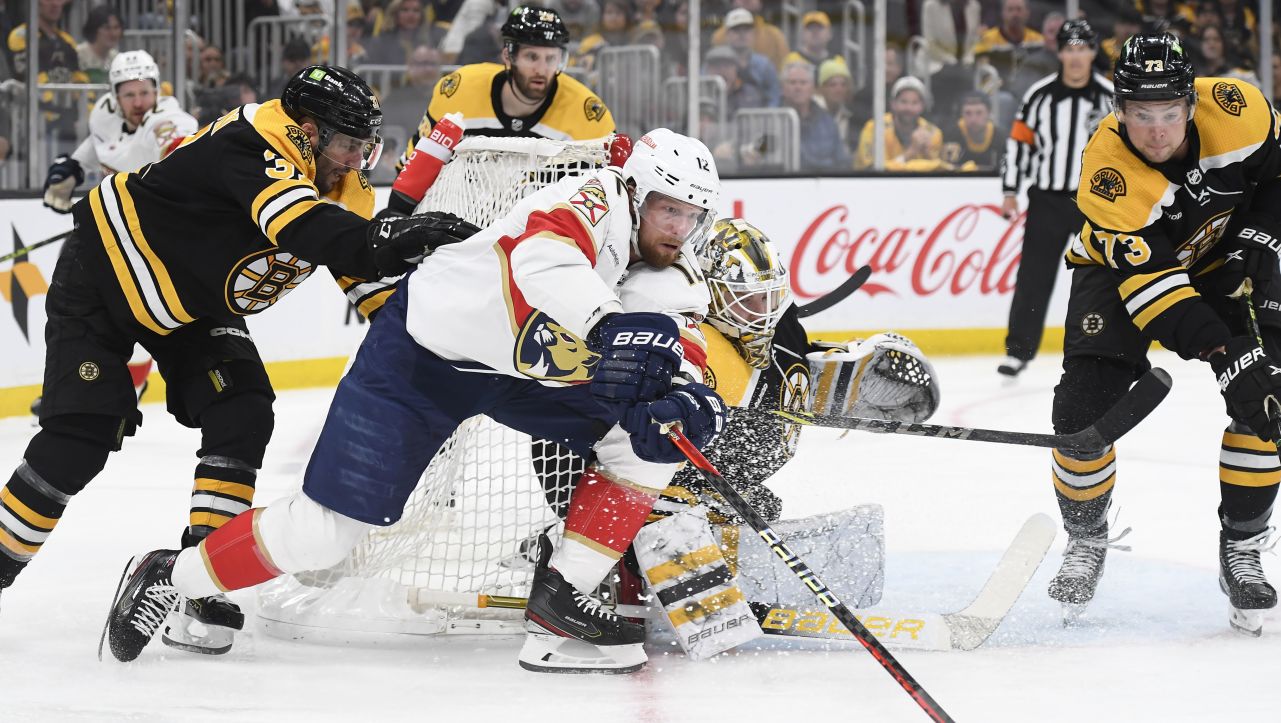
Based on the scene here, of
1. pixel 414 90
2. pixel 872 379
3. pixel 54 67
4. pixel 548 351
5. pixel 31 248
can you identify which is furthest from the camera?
pixel 414 90

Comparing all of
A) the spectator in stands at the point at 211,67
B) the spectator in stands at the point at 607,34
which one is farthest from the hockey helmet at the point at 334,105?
the spectator in stands at the point at 607,34

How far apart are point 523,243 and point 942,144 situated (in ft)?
15.9

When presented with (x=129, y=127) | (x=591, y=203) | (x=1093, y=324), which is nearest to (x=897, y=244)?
(x=129, y=127)

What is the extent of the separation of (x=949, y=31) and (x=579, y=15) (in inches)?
68.2

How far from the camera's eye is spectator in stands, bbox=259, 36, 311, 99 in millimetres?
6266

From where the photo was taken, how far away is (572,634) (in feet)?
8.11

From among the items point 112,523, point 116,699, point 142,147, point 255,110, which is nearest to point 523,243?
point 255,110

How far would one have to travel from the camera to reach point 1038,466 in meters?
4.30

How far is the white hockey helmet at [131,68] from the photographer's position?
4898 mm

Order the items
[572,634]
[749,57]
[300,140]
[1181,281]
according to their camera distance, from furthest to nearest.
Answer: [749,57] < [1181,281] < [300,140] < [572,634]

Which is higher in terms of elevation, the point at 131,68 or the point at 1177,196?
the point at 131,68

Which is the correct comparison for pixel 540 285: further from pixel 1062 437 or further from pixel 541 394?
pixel 1062 437

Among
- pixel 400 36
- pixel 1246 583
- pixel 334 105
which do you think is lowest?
pixel 1246 583

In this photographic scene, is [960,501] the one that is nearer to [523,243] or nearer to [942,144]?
[523,243]
